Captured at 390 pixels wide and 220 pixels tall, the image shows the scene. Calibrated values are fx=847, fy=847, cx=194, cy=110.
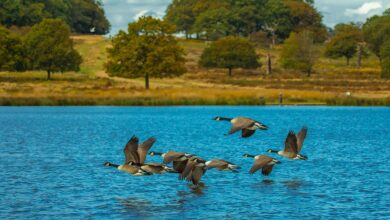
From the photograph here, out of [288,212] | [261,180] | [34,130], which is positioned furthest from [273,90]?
[288,212]

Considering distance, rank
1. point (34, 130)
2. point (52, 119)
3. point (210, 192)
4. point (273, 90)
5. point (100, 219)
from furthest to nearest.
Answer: point (273, 90) < point (52, 119) < point (34, 130) < point (210, 192) < point (100, 219)

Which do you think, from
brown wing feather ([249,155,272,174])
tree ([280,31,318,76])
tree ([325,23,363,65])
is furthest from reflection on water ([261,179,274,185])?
tree ([325,23,363,65])

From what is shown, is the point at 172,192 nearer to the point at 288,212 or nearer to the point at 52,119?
the point at 288,212

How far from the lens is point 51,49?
14500 centimetres

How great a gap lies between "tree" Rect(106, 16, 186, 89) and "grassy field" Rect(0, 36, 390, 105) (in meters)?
2.74

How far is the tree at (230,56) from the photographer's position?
541 ft

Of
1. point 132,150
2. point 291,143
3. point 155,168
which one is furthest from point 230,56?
point 155,168

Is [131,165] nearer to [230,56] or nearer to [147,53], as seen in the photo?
[147,53]

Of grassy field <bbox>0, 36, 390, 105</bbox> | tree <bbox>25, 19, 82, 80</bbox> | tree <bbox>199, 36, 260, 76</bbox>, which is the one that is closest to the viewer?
grassy field <bbox>0, 36, 390, 105</bbox>

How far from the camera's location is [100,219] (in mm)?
30500

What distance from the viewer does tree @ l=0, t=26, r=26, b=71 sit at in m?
142

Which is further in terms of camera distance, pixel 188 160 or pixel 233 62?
pixel 233 62

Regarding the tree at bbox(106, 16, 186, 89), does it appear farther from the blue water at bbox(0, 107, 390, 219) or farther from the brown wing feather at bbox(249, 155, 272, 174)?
the brown wing feather at bbox(249, 155, 272, 174)

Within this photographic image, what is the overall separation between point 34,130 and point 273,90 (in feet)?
184
